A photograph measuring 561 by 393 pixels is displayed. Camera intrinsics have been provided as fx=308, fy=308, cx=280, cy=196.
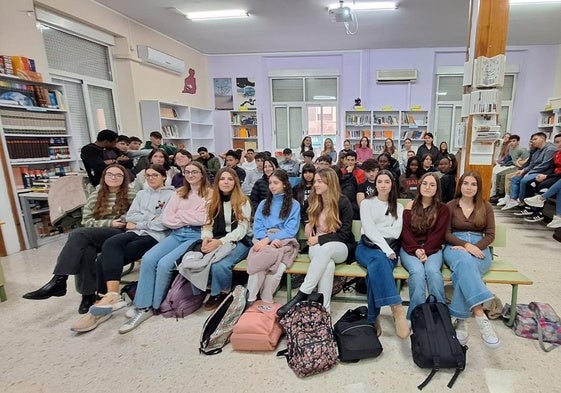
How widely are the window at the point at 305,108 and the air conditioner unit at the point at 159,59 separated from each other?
8.04 feet

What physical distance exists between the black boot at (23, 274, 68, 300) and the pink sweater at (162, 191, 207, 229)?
0.85 metres

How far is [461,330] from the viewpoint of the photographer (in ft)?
6.58

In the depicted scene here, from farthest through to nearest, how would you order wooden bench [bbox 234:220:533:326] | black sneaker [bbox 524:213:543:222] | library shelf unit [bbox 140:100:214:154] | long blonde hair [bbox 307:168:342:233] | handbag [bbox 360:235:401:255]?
1. library shelf unit [bbox 140:100:214:154]
2. black sneaker [bbox 524:213:543:222]
3. long blonde hair [bbox 307:168:342:233]
4. handbag [bbox 360:235:401:255]
5. wooden bench [bbox 234:220:533:326]

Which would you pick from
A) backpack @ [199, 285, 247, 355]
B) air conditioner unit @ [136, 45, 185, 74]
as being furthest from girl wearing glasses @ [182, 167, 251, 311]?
air conditioner unit @ [136, 45, 185, 74]

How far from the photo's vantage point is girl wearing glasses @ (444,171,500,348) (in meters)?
1.87

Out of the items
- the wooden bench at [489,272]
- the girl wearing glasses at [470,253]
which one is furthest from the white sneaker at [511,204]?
the girl wearing glasses at [470,253]

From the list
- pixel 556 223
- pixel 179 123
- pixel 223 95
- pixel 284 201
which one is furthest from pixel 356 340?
pixel 223 95

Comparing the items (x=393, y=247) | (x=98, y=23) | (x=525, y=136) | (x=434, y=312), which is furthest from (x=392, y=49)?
(x=434, y=312)

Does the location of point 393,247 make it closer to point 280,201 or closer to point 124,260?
point 280,201

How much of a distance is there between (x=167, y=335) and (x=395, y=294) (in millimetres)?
1556

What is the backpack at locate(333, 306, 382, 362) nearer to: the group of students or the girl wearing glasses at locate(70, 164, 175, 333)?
the group of students

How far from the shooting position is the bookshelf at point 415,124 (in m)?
7.71

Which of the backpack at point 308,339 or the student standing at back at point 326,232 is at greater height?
the student standing at back at point 326,232

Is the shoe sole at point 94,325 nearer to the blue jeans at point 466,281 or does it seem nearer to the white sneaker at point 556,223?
the blue jeans at point 466,281
